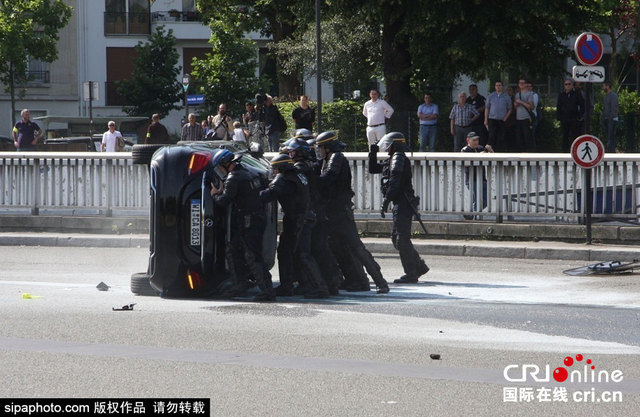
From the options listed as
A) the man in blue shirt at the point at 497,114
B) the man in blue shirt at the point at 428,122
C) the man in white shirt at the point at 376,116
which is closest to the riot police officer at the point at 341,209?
the man in blue shirt at the point at 497,114

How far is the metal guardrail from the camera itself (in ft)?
52.8

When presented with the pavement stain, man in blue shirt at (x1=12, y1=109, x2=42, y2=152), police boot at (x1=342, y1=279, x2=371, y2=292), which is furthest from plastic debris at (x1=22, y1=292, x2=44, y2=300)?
man in blue shirt at (x1=12, y1=109, x2=42, y2=152)

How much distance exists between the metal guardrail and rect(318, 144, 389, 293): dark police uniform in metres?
5.01

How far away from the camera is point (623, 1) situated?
42031 millimetres

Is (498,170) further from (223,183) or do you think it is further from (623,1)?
(623,1)

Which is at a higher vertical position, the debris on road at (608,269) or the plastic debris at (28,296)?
the debris on road at (608,269)

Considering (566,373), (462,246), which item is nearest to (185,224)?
(566,373)

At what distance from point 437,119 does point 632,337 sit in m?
16.1

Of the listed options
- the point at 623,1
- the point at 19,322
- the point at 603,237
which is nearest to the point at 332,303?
the point at 19,322

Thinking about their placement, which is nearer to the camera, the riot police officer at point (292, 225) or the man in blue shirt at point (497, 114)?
the riot police officer at point (292, 225)

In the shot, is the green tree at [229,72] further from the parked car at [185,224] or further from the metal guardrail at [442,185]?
the parked car at [185,224]

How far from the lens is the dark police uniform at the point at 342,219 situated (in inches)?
469

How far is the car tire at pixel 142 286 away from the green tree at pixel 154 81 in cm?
4109

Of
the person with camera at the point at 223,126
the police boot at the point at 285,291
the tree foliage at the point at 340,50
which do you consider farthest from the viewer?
the tree foliage at the point at 340,50
